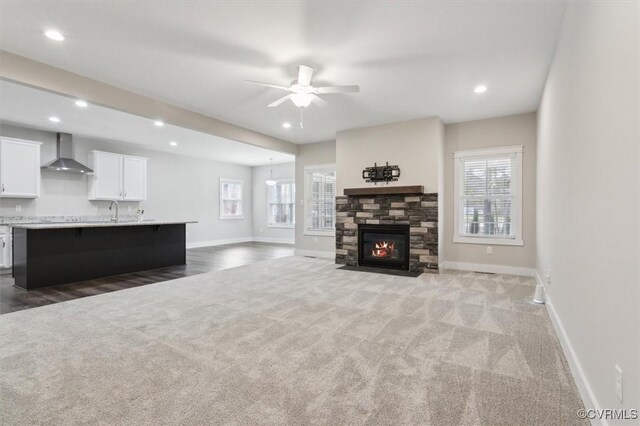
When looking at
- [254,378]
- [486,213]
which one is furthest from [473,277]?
[254,378]

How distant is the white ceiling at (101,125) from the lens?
4.77 m

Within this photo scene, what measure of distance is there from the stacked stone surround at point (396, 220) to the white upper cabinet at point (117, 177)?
5.20 meters

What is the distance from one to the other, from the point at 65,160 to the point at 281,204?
19.6 feet

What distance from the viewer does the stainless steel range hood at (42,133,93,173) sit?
253 inches

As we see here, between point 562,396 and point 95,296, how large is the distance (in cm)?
495

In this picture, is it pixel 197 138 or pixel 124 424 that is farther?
pixel 197 138

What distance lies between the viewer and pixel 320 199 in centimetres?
776

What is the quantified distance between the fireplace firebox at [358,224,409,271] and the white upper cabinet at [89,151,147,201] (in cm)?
574

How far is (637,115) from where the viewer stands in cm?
116

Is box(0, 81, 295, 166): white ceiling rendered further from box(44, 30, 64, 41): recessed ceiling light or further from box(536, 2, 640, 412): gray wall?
box(536, 2, 640, 412): gray wall

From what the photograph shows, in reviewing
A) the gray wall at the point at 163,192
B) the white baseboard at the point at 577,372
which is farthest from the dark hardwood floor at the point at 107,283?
the white baseboard at the point at 577,372

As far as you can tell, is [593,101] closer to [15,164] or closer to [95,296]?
[95,296]

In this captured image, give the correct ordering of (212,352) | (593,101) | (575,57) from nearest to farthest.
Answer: (593,101) → (575,57) → (212,352)

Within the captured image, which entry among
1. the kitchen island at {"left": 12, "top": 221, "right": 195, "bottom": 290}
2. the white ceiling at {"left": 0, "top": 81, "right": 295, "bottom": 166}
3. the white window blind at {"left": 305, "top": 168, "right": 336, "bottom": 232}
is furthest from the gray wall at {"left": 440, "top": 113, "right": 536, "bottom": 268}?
the kitchen island at {"left": 12, "top": 221, "right": 195, "bottom": 290}
